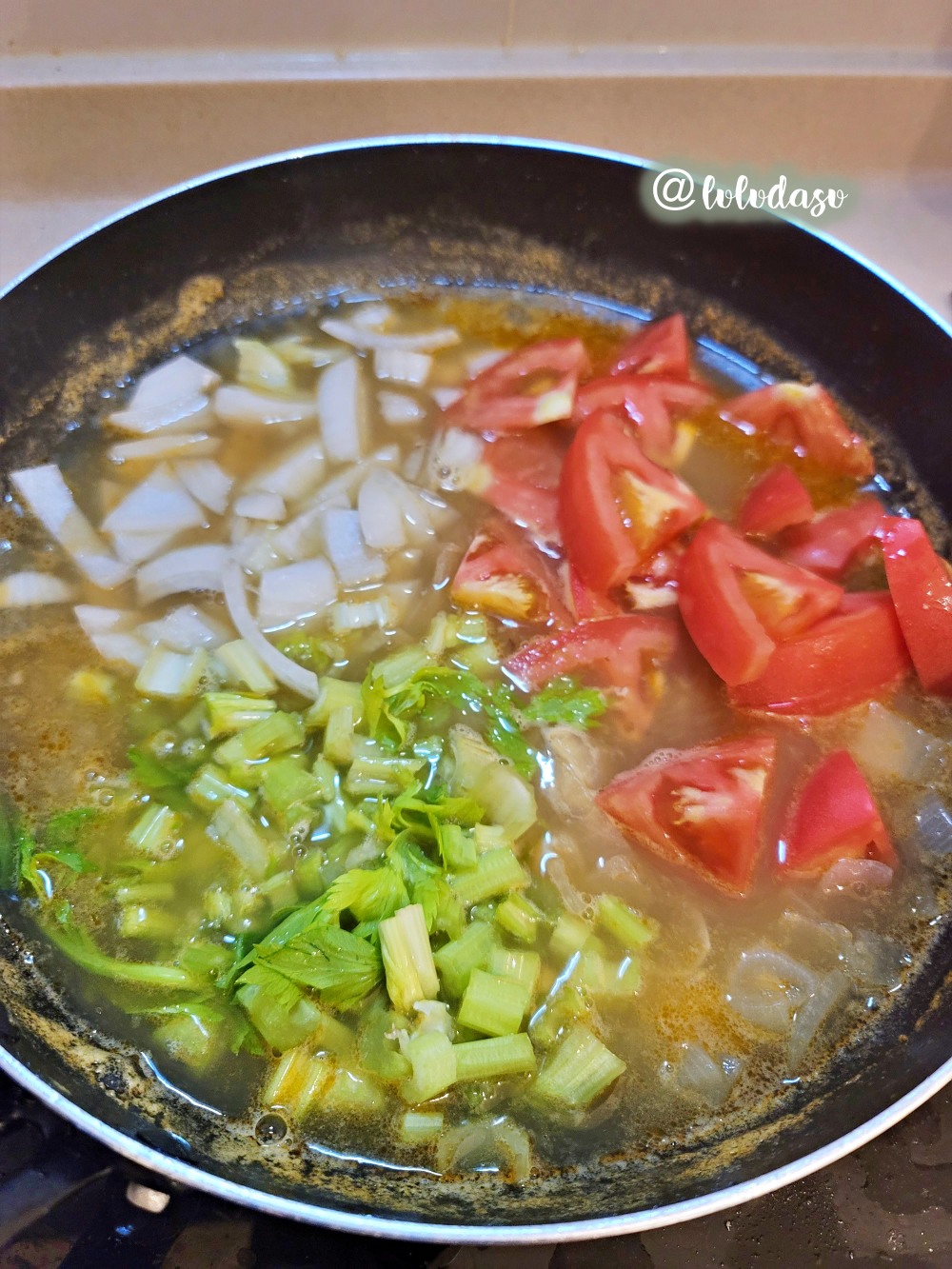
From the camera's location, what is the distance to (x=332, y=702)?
1427 millimetres

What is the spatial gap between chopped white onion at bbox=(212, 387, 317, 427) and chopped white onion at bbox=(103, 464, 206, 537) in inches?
8.1

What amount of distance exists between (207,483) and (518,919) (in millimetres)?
1039

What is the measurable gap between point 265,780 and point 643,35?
181 cm

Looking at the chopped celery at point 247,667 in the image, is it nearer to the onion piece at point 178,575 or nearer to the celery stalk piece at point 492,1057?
the onion piece at point 178,575

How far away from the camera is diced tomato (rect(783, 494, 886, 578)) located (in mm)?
1603

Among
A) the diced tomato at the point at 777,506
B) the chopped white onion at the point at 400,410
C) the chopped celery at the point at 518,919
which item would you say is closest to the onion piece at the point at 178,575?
the chopped white onion at the point at 400,410

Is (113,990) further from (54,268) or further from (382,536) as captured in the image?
(54,268)

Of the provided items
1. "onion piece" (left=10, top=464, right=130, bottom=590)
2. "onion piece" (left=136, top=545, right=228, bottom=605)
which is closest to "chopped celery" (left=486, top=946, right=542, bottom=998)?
"onion piece" (left=136, top=545, right=228, bottom=605)

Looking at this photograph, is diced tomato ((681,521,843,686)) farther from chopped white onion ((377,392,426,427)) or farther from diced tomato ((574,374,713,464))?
chopped white onion ((377,392,426,427))

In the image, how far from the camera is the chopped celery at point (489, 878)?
1.24 meters

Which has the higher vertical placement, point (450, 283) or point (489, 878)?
point (450, 283)

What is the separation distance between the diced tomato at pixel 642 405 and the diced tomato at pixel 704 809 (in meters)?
0.70

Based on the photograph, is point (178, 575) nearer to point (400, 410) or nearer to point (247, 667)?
point (247, 667)

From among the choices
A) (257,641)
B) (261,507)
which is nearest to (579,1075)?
(257,641)
